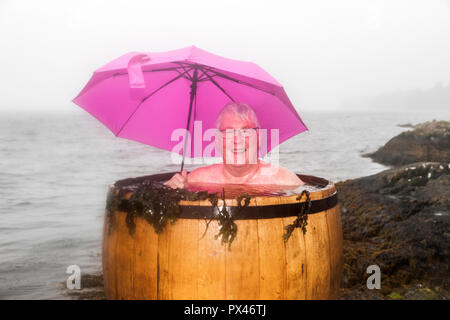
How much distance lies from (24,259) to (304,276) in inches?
232

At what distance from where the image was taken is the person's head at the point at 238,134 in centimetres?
336

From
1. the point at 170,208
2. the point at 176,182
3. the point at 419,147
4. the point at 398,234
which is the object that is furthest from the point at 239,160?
the point at 419,147

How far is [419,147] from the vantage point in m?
21.8

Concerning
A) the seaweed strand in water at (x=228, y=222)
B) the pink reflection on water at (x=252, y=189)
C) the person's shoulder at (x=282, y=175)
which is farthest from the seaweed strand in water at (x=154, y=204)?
the person's shoulder at (x=282, y=175)

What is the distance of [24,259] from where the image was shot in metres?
7.13

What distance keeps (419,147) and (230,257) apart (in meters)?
21.6

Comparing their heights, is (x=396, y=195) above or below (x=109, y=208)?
below

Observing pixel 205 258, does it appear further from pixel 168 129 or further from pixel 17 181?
pixel 17 181

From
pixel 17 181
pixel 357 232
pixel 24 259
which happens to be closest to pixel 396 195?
pixel 357 232

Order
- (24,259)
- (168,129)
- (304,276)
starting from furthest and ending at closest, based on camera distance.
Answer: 1. (24,259)
2. (168,129)
3. (304,276)

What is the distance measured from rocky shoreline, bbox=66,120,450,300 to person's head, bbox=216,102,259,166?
2543 mm

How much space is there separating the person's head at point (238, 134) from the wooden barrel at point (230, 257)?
0.75 metres

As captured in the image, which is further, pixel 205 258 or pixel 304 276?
pixel 304 276

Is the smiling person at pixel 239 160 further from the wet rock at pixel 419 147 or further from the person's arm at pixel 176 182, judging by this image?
the wet rock at pixel 419 147
